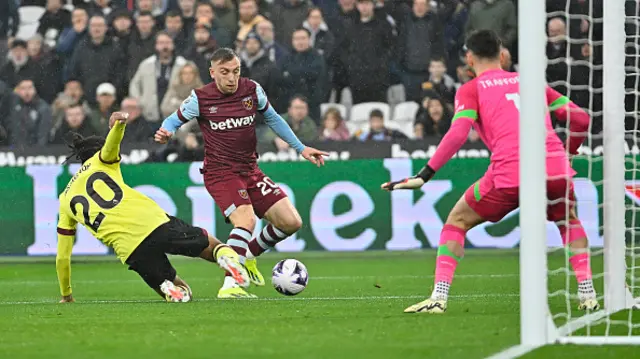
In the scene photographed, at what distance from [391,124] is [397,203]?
5.69 ft

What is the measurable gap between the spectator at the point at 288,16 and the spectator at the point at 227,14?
21.7 inches

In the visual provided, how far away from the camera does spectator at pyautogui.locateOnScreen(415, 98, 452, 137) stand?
1553 cm

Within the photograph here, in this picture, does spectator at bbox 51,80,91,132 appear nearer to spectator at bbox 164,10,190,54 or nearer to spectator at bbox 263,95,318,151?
spectator at bbox 164,10,190,54

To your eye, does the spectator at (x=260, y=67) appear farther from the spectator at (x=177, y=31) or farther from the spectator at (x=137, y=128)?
the spectator at (x=137, y=128)

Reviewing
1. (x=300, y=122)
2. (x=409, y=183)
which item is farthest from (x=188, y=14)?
(x=409, y=183)

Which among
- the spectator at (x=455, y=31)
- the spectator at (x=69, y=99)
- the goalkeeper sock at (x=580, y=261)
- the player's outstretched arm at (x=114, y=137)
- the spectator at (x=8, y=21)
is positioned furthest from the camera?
the spectator at (x=8, y=21)

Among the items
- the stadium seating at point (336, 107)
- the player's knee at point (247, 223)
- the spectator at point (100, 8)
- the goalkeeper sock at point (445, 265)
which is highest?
the spectator at point (100, 8)

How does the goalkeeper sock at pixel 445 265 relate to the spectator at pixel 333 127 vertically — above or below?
below

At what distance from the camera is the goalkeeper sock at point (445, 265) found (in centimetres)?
728

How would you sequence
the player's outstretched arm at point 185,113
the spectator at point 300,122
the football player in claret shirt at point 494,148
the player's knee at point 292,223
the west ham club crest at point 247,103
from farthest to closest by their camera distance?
the spectator at point 300,122 < the player's knee at point 292,223 < the west ham club crest at point 247,103 < the player's outstretched arm at point 185,113 < the football player in claret shirt at point 494,148

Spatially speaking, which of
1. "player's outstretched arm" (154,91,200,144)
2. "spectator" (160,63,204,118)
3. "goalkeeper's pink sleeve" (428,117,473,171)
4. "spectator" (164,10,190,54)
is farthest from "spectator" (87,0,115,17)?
"goalkeeper's pink sleeve" (428,117,473,171)

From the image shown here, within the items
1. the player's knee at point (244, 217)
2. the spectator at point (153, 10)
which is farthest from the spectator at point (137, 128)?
the player's knee at point (244, 217)

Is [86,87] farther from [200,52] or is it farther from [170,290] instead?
[170,290]

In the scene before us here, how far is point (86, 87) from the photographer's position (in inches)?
666
